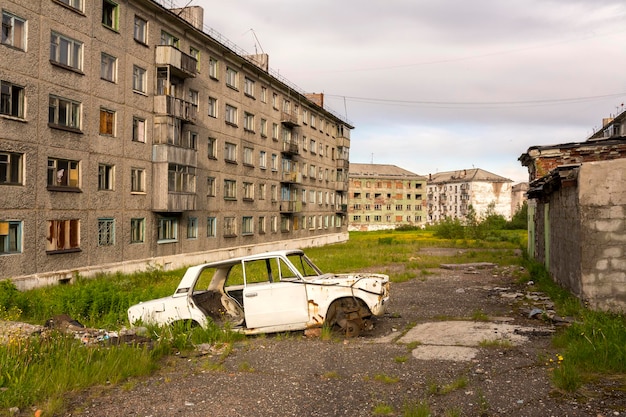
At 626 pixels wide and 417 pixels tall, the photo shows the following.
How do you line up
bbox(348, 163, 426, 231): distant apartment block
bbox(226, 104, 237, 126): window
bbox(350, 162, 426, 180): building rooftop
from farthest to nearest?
1. bbox(350, 162, 426, 180): building rooftop
2. bbox(348, 163, 426, 231): distant apartment block
3. bbox(226, 104, 237, 126): window

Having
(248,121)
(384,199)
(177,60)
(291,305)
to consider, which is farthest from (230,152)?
(384,199)

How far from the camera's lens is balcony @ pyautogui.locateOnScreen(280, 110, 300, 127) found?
4200 cm

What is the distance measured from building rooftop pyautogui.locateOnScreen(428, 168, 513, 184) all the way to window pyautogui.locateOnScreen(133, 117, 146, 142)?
3503 inches

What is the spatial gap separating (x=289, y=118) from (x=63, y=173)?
24.4 metres

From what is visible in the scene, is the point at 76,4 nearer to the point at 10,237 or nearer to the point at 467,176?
the point at 10,237

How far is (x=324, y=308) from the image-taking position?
9.60 m

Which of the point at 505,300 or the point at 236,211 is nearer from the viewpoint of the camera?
the point at 505,300

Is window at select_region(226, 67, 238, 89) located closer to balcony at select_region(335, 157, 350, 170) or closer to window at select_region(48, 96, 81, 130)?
window at select_region(48, 96, 81, 130)

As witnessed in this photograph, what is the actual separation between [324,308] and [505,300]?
727 centimetres

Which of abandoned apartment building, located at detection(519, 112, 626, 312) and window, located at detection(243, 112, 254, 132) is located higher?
window, located at detection(243, 112, 254, 132)

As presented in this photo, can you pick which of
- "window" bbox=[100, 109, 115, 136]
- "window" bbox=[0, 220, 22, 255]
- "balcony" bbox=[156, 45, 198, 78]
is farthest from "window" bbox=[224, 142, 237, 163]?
"window" bbox=[0, 220, 22, 255]

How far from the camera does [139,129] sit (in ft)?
81.3

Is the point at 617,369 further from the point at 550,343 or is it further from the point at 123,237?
the point at 123,237

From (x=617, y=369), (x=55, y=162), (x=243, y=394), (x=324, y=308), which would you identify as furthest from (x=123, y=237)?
(x=617, y=369)
